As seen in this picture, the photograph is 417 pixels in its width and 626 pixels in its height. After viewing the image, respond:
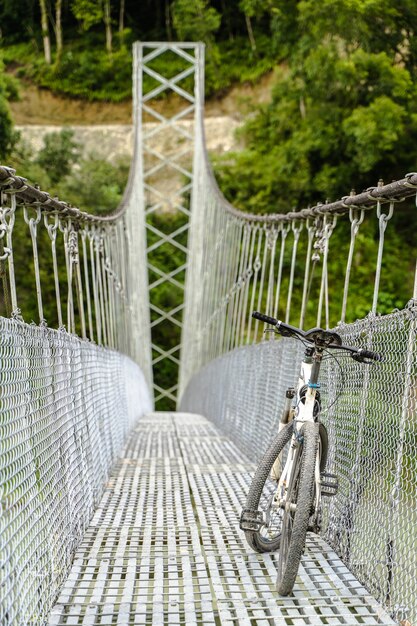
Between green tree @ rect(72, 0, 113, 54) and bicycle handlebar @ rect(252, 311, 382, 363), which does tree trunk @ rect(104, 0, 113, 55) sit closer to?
green tree @ rect(72, 0, 113, 54)

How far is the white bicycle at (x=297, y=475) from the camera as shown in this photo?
2.05m

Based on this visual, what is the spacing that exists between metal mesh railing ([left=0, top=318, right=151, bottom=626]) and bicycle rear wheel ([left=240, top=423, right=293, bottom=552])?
1.65 ft

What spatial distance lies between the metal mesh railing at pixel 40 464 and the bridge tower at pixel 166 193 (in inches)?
449

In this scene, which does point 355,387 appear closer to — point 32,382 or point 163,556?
point 163,556

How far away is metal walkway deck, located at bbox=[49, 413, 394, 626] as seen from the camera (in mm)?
1979

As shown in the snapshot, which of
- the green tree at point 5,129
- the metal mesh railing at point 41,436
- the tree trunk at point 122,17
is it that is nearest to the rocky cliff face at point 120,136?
the tree trunk at point 122,17

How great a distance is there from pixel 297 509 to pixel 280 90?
49.2 feet

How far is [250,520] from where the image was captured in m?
2.35

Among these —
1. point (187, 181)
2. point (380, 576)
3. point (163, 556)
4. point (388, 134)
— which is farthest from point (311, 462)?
point (187, 181)

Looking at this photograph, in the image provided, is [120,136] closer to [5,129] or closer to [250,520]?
[5,129]

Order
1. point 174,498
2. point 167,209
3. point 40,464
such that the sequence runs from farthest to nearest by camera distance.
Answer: point 167,209 → point 174,498 → point 40,464

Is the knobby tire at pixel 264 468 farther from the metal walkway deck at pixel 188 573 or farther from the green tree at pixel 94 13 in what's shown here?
the green tree at pixel 94 13

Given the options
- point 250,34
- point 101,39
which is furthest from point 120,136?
point 250,34

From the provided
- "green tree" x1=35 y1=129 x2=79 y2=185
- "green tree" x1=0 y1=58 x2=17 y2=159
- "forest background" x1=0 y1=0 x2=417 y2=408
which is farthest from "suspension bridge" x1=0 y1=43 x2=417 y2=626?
"green tree" x1=35 y1=129 x2=79 y2=185
